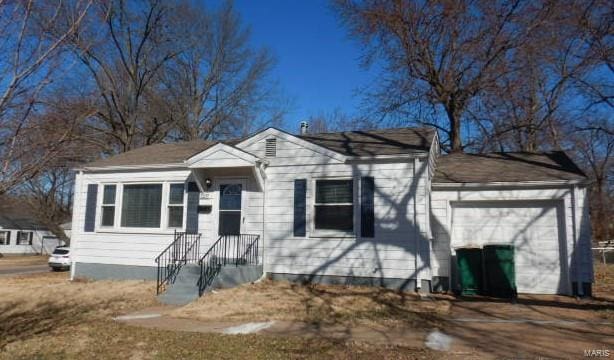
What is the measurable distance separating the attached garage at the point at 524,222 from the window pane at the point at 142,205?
756cm

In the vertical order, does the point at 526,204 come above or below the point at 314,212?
above

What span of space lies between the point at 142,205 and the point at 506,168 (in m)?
10.1

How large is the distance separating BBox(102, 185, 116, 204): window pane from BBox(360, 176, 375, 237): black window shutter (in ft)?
24.6

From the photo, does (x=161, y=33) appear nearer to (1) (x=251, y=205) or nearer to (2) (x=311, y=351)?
(1) (x=251, y=205)

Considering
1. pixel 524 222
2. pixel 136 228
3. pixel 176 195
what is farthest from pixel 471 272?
pixel 136 228

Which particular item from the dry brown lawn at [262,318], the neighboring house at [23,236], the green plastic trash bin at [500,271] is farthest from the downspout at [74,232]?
the neighboring house at [23,236]

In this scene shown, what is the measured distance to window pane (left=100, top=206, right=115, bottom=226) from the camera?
42.6 ft

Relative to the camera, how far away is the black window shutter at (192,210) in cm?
1188

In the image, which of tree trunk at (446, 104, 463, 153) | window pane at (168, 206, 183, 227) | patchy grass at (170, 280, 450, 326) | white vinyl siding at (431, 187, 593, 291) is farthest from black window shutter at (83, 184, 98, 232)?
tree trunk at (446, 104, 463, 153)

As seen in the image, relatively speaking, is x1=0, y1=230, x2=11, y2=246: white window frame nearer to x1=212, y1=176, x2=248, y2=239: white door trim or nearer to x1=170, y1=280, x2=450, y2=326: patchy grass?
x1=212, y1=176, x2=248, y2=239: white door trim

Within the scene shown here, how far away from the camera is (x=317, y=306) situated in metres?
8.60

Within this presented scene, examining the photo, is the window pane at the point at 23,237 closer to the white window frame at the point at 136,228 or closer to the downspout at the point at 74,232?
the downspout at the point at 74,232

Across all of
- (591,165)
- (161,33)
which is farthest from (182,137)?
(591,165)

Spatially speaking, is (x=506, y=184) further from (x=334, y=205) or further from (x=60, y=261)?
(x=60, y=261)
